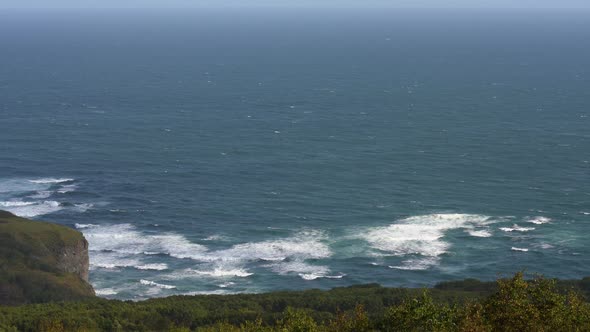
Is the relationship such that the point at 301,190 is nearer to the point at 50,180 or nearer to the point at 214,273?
the point at 214,273

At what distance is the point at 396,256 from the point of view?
96.6 m

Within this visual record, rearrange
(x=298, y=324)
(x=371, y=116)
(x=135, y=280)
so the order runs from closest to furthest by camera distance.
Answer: (x=298, y=324) < (x=135, y=280) < (x=371, y=116)

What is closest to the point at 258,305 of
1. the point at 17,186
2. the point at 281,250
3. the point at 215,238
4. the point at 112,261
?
the point at 281,250

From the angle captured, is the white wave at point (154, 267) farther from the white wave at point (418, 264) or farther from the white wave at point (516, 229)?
the white wave at point (516, 229)

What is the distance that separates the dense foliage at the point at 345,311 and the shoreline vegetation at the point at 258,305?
0.07 meters

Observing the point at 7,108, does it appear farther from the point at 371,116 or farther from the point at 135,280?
the point at 135,280

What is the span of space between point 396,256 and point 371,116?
270ft

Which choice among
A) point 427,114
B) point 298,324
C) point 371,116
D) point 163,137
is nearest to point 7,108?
point 163,137

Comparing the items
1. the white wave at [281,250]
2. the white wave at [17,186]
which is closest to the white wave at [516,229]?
the white wave at [281,250]

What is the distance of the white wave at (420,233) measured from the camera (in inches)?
3874

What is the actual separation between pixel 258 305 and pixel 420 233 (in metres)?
35.1

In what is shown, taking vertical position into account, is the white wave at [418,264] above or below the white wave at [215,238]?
below

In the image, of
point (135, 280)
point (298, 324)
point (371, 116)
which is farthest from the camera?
point (371, 116)

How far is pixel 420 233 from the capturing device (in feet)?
338
